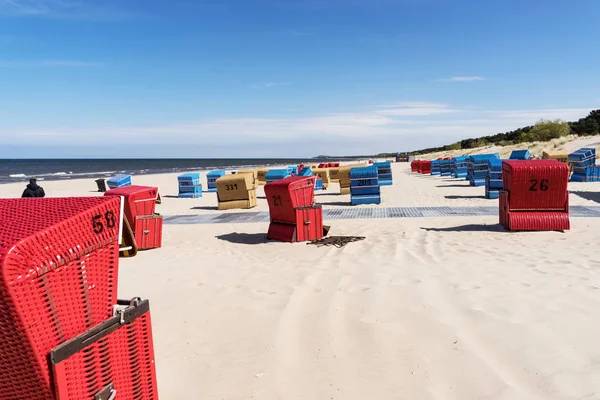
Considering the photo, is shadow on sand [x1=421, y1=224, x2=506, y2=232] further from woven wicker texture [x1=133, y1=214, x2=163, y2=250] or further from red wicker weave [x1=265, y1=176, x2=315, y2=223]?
woven wicker texture [x1=133, y1=214, x2=163, y2=250]

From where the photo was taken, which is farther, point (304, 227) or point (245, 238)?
point (245, 238)

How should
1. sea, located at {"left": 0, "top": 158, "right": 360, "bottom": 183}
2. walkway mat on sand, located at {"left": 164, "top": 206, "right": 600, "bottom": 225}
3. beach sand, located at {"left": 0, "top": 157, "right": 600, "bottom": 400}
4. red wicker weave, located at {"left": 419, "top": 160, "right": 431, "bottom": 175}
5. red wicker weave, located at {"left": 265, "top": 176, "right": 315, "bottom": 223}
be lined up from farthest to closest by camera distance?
sea, located at {"left": 0, "top": 158, "right": 360, "bottom": 183} → red wicker weave, located at {"left": 419, "top": 160, "right": 431, "bottom": 175} → walkway mat on sand, located at {"left": 164, "top": 206, "right": 600, "bottom": 225} → red wicker weave, located at {"left": 265, "top": 176, "right": 315, "bottom": 223} → beach sand, located at {"left": 0, "top": 157, "right": 600, "bottom": 400}

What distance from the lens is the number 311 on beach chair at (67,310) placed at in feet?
8.24

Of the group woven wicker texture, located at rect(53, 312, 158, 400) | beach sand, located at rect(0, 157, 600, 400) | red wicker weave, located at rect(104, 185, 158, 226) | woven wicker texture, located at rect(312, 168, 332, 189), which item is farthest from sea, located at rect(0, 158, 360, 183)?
woven wicker texture, located at rect(53, 312, 158, 400)

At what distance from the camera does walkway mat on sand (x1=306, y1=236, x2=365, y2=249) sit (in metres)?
10.6

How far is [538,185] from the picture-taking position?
11.0 metres

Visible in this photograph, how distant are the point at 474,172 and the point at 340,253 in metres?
18.1

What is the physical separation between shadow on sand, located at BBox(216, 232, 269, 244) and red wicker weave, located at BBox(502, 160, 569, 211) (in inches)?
256

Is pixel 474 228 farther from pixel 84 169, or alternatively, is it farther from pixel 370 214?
pixel 84 169

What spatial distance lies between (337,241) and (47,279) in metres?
8.64

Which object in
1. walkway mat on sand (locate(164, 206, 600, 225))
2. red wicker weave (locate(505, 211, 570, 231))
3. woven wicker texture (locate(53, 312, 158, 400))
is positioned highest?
woven wicker texture (locate(53, 312, 158, 400))

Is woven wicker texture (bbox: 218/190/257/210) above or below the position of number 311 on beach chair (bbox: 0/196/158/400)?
below

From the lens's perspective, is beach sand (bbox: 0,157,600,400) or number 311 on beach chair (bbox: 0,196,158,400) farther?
beach sand (bbox: 0,157,600,400)

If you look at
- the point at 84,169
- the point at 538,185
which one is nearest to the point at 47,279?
the point at 538,185
